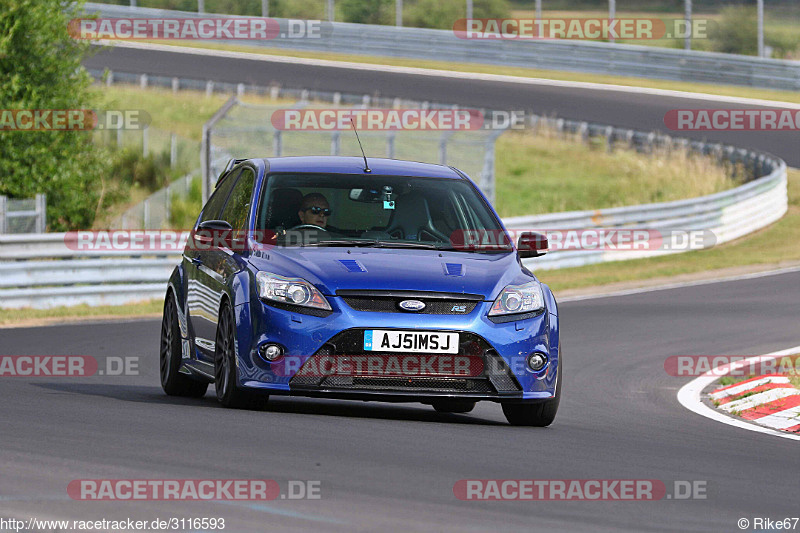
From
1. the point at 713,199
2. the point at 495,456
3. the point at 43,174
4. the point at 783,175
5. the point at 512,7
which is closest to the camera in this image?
the point at 495,456

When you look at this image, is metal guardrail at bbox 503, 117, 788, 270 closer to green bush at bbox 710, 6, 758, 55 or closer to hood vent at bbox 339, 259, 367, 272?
hood vent at bbox 339, 259, 367, 272

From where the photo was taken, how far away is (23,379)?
11.9 metres

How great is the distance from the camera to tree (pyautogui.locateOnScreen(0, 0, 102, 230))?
24641 mm

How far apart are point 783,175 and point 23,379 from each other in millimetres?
23531

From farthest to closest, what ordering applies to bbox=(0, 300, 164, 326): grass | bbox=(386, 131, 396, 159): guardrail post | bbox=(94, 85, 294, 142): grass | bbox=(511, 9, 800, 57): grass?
bbox=(511, 9, 800, 57): grass → bbox=(94, 85, 294, 142): grass → bbox=(386, 131, 396, 159): guardrail post → bbox=(0, 300, 164, 326): grass

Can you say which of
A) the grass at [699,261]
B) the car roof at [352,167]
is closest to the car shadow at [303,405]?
the car roof at [352,167]

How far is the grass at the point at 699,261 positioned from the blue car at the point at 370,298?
13540 mm

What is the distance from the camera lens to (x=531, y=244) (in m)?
Result: 10.2

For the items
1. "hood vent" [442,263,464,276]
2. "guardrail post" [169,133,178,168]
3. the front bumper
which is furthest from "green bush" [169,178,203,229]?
the front bumper

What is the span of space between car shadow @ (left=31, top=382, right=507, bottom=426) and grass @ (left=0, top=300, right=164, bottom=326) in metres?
7.09

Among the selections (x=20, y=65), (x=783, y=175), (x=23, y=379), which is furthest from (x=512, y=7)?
(x=23, y=379)

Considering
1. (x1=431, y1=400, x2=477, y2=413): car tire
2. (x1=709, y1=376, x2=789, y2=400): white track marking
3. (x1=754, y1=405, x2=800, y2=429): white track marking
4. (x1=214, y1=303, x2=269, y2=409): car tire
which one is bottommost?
(x1=709, y1=376, x2=789, y2=400): white track marking

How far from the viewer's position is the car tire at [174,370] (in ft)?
35.7

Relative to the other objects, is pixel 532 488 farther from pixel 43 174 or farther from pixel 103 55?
pixel 103 55
